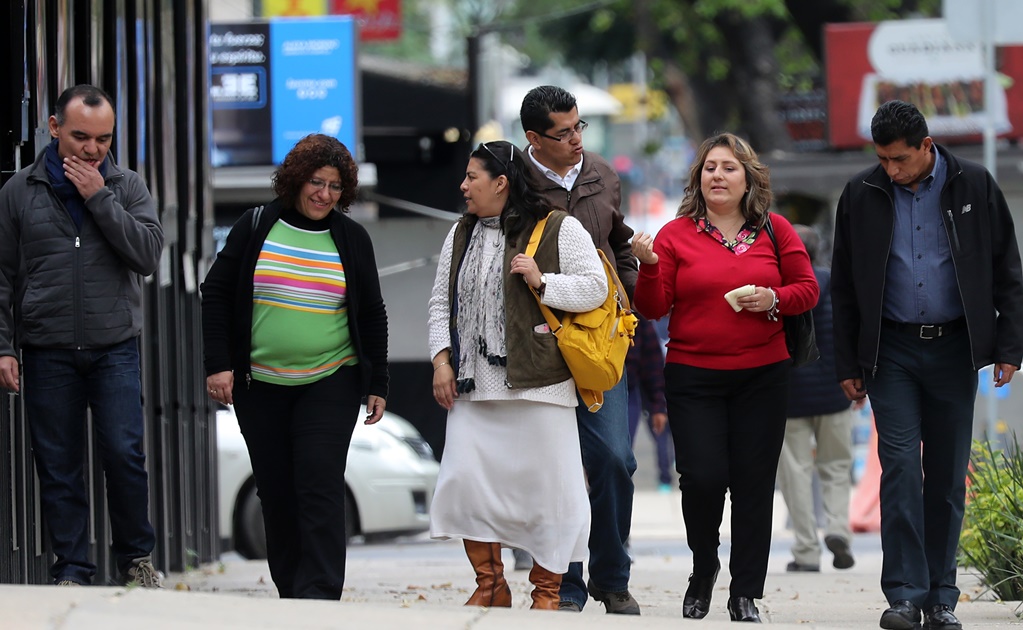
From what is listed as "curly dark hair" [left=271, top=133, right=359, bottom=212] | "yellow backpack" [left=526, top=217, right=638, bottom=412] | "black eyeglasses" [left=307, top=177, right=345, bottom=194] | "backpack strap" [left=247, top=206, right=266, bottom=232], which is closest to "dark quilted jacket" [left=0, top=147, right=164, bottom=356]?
"backpack strap" [left=247, top=206, right=266, bottom=232]

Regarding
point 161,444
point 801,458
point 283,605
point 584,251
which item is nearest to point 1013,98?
point 801,458

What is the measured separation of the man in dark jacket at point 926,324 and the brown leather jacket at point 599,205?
954 mm

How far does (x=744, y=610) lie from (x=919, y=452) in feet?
3.09

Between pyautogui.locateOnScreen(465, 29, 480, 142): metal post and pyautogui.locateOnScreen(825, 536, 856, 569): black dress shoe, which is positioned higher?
pyautogui.locateOnScreen(465, 29, 480, 142): metal post

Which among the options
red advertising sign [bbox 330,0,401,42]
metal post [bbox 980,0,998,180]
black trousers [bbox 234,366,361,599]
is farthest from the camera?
red advertising sign [bbox 330,0,401,42]

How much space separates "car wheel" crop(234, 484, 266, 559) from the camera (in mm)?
12633

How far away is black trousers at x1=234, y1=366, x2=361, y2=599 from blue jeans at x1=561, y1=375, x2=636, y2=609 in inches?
36.9

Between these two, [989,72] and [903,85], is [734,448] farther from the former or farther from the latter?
[903,85]

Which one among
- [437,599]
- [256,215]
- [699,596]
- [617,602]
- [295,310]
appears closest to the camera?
[295,310]

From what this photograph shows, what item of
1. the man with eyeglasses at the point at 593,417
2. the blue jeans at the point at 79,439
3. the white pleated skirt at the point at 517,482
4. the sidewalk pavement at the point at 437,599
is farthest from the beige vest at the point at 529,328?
the blue jeans at the point at 79,439

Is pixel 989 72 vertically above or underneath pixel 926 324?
above

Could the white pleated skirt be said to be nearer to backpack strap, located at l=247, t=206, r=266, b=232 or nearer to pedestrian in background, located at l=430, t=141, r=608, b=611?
pedestrian in background, located at l=430, t=141, r=608, b=611

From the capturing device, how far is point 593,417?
662cm

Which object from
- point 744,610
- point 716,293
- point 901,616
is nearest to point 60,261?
point 716,293
